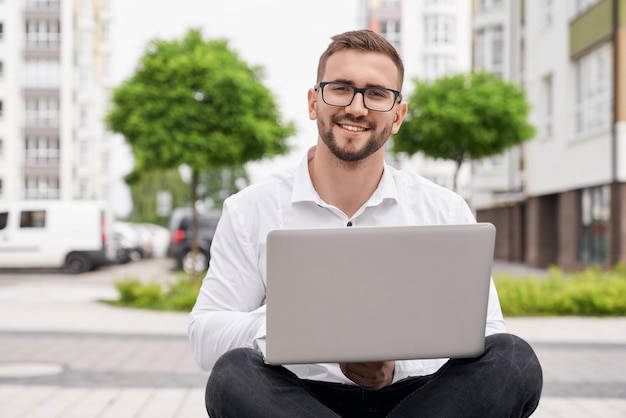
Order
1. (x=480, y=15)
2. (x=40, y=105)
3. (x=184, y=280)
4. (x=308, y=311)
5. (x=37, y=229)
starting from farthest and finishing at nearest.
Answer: (x=40, y=105) < (x=480, y=15) < (x=37, y=229) < (x=184, y=280) < (x=308, y=311)

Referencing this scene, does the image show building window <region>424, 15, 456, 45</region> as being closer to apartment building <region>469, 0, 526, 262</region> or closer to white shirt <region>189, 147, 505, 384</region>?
apartment building <region>469, 0, 526, 262</region>

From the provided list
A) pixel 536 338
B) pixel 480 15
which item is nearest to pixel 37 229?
pixel 536 338

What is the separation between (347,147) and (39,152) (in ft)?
201

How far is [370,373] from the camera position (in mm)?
2504

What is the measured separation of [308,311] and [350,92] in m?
0.76

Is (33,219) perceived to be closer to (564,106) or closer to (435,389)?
(564,106)

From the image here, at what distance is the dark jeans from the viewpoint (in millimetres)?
2416

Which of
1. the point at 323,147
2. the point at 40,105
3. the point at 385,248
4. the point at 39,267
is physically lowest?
the point at 39,267

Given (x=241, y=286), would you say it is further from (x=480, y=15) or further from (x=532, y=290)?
(x=480, y=15)

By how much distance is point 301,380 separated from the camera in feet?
8.66

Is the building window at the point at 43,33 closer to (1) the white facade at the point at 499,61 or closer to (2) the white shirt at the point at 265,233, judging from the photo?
(1) the white facade at the point at 499,61

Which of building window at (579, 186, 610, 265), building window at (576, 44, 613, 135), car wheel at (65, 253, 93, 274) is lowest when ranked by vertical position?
car wheel at (65, 253, 93, 274)

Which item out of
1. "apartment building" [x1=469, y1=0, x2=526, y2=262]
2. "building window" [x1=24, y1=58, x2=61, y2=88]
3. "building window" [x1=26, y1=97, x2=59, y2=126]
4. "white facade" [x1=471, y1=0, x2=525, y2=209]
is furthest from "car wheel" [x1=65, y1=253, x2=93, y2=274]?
"building window" [x1=24, y1=58, x2=61, y2=88]

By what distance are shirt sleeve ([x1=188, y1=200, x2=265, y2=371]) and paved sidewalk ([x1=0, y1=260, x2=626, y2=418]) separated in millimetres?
2925
